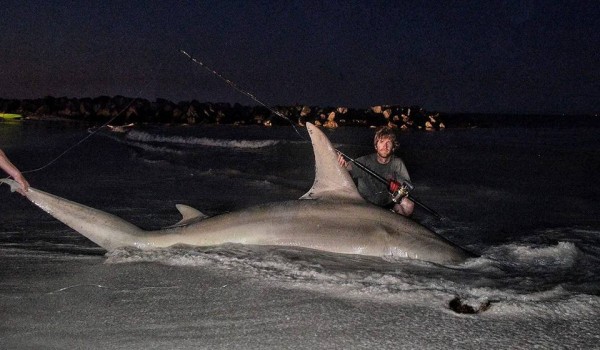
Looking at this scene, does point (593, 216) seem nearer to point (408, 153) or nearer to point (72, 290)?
point (72, 290)

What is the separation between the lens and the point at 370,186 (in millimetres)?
6754

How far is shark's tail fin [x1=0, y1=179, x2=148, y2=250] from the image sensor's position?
4.87 m

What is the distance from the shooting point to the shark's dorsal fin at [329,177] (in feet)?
17.0

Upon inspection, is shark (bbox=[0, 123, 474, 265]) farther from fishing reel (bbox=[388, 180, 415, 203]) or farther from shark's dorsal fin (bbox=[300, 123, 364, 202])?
fishing reel (bbox=[388, 180, 415, 203])

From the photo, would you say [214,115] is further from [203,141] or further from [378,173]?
[378,173]

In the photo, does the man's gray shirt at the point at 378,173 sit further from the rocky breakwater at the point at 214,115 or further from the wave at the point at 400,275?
the rocky breakwater at the point at 214,115

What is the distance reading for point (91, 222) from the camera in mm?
4965

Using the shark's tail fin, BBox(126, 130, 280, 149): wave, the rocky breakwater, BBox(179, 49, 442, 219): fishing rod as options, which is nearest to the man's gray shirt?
BBox(179, 49, 442, 219): fishing rod

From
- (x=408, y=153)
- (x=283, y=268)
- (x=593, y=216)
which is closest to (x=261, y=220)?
(x=283, y=268)

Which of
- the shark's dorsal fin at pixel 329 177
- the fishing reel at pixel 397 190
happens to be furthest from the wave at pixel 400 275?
the fishing reel at pixel 397 190

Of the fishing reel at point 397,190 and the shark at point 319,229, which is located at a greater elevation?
the fishing reel at point 397,190

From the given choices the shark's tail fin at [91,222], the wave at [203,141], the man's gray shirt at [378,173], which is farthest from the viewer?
the wave at [203,141]

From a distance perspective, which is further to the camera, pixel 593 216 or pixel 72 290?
pixel 593 216

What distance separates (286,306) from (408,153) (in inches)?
797
